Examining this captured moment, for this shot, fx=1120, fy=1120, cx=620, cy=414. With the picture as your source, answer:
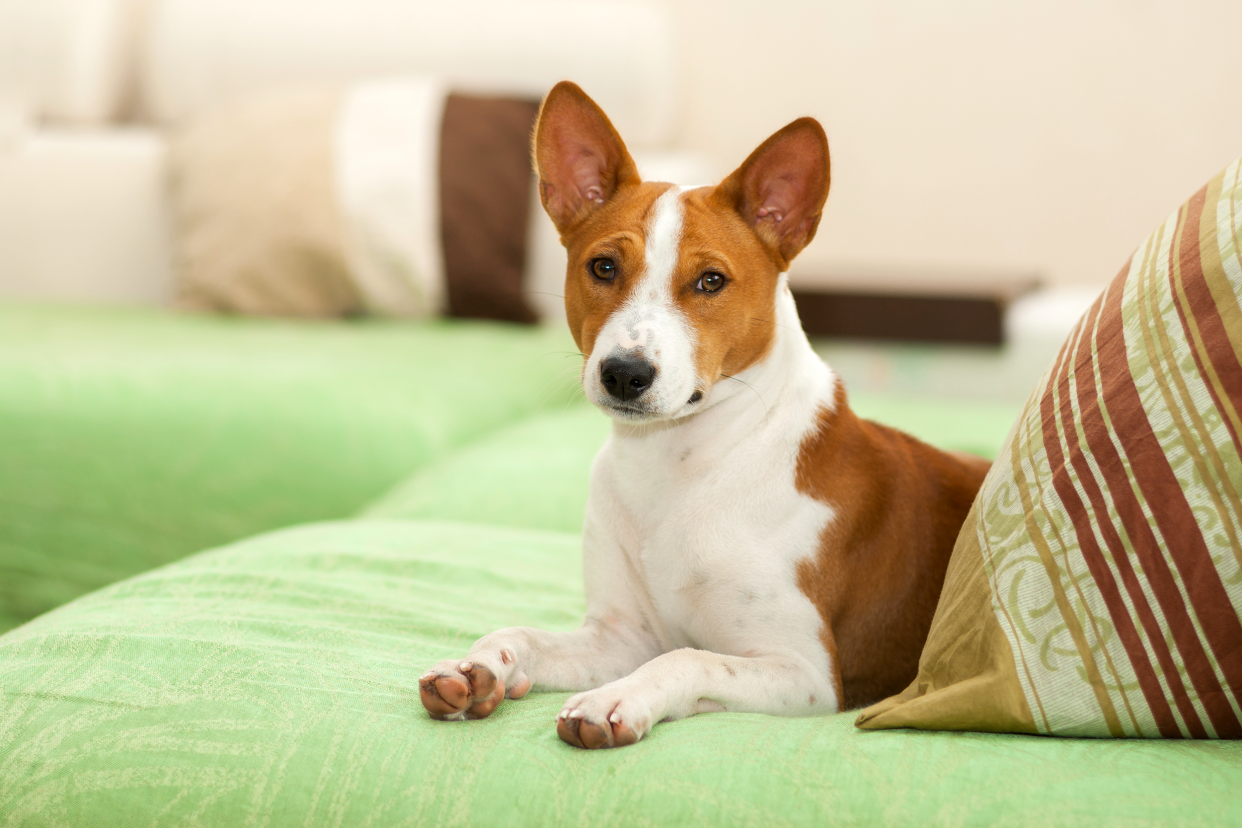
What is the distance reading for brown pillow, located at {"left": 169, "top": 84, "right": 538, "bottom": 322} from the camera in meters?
3.30

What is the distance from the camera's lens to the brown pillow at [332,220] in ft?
10.8

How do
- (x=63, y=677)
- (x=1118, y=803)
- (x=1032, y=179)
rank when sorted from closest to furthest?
(x=1118, y=803) < (x=63, y=677) < (x=1032, y=179)

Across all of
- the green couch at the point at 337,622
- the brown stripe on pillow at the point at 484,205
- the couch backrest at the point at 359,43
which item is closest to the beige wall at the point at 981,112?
the couch backrest at the point at 359,43

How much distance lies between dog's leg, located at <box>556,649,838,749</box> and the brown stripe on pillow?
7.70 feet

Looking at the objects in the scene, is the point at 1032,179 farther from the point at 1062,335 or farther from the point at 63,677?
the point at 63,677

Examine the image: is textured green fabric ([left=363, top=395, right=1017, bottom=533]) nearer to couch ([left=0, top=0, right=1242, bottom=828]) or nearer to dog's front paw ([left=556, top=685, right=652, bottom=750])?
couch ([left=0, top=0, right=1242, bottom=828])

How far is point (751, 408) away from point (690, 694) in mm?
388

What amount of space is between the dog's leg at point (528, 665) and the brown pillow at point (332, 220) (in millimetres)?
2200

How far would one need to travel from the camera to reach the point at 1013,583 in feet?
3.18

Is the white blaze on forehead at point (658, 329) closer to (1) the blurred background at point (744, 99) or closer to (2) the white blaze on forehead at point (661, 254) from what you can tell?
(2) the white blaze on forehead at point (661, 254)

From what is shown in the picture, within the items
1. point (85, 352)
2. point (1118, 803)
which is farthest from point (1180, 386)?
point (85, 352)

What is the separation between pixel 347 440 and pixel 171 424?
1.21 ft

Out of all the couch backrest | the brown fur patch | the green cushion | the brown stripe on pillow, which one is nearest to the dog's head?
the brown fur patch

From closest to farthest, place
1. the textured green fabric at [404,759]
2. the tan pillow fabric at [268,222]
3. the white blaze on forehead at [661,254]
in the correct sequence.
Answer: the textured green fabric at [404,759] → the white blaze on forehead at [661,254] → the tan pillow fabric at [268,222]
